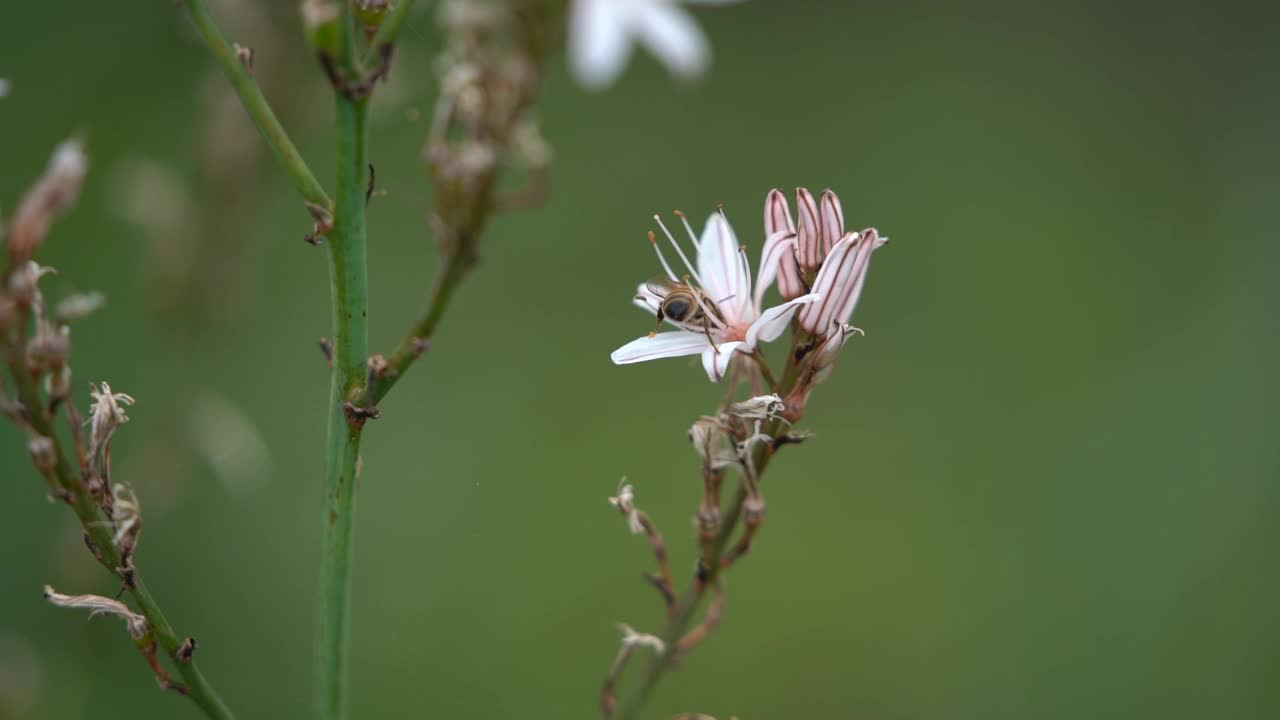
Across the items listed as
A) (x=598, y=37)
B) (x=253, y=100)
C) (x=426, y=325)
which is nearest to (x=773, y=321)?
(x=426, y=325)

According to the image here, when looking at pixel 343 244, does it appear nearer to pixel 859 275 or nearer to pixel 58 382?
pixel 58 382

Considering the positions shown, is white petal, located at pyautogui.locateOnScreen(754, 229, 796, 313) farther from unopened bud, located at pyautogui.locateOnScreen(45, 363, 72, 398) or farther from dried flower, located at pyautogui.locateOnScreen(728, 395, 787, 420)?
unopened bud, located at pyautogui.locateOnScreen(45, 363, 72, 398)

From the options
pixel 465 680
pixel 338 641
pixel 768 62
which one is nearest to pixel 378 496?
pixel 465 680

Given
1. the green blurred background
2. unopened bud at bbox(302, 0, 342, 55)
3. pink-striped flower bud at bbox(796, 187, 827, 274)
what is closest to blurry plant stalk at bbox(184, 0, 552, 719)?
unopened bud at bbox(302, 0, 342, 55)

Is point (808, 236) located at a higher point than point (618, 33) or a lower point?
lower

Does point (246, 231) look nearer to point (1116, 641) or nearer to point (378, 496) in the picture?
point (378, 496)

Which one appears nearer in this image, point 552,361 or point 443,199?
point 443,199
